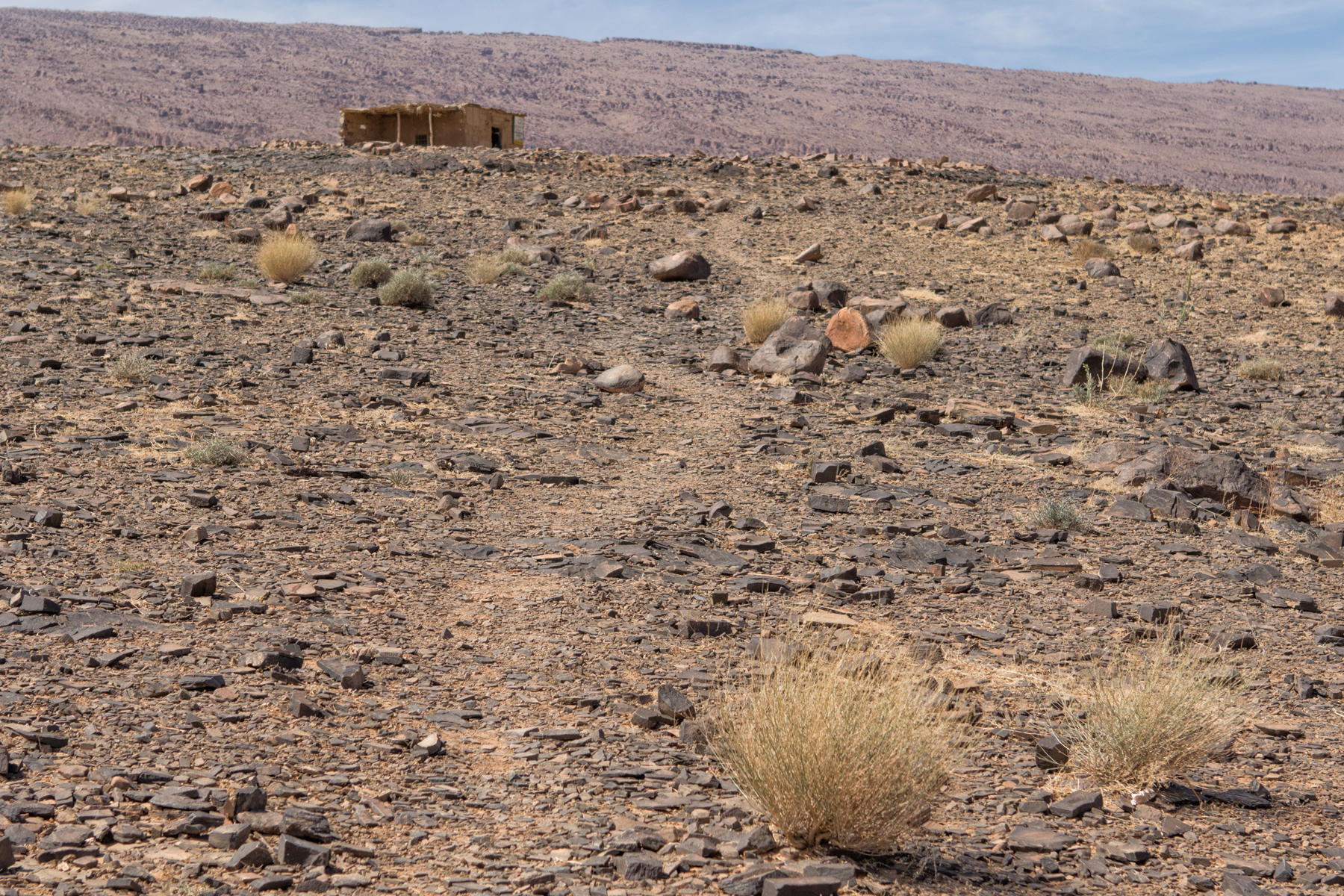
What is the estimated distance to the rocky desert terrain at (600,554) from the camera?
3842 mm

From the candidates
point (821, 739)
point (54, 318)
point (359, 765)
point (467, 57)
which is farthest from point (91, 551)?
point (467, 57)

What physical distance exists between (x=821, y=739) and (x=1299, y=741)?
2784 millimetres

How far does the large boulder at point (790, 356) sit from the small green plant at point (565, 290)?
13.2 feet

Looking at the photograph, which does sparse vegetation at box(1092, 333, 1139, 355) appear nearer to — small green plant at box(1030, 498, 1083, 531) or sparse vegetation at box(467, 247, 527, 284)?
small green plant at box(1030, 498, 1083, 531)

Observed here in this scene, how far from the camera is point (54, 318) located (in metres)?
12.7

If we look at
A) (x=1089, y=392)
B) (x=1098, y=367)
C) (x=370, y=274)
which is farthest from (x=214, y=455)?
(x=1098, y=367)

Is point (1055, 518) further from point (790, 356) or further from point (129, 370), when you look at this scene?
point (129, 370)

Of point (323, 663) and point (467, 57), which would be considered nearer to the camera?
point (323, 663)

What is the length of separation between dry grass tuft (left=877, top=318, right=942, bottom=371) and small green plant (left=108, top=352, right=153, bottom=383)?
889 cm

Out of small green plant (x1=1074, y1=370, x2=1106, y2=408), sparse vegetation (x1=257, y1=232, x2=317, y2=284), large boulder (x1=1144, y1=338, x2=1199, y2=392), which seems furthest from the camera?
sparse vegetation (x1=257, y1=232, x2=317, y2=284)

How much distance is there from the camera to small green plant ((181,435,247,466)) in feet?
27.1

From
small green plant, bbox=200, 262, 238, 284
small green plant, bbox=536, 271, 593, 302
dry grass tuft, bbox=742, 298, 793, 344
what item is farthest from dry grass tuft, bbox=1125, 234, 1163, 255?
small green plant, bbox=200, 262, 238, 284

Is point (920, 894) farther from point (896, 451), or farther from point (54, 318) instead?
point (54, 318)

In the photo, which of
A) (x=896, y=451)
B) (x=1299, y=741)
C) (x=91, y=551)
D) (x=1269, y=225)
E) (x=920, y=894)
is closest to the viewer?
(x=920, y=894)
